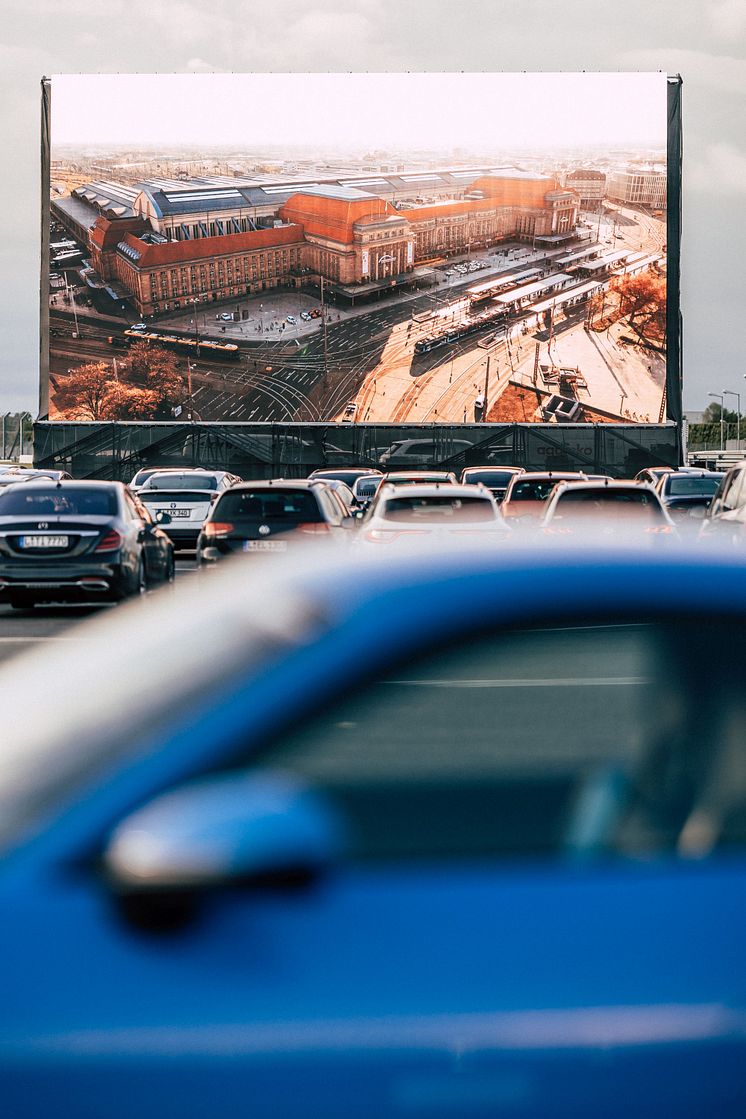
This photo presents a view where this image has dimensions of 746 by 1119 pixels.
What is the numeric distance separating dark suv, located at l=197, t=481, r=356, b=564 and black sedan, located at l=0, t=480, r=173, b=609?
5.31ft

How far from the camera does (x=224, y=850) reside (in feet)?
6.95

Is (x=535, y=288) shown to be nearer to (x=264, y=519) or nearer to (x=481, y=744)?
(x=264, y=519)

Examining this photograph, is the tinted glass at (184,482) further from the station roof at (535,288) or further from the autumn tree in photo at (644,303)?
the autumn tree in photo at (644,303)

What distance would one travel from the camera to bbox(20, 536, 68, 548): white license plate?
672 inches

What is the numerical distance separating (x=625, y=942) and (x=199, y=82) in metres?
69.1

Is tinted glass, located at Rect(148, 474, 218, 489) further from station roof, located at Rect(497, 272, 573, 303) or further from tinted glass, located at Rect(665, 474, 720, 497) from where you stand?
station roof, located at Rect(497, 272, 573, 303)

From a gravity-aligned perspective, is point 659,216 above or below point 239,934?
above

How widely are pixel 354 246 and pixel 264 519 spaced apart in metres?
49.9

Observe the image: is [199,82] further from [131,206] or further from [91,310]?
[91,310]

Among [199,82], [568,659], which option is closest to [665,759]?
[568,659]

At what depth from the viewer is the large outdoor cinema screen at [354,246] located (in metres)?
65.7

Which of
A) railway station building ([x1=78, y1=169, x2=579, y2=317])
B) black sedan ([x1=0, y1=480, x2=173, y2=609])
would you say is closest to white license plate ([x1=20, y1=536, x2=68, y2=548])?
black sedan ([x1=0, y1=480, x2=173, y2=609])

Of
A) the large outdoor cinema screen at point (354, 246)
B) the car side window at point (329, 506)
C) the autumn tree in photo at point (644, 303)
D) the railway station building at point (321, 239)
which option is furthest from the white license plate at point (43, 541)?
the autumn tree in photo at point (644, 303)

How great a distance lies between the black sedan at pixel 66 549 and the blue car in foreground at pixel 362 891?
1463 centimetres
